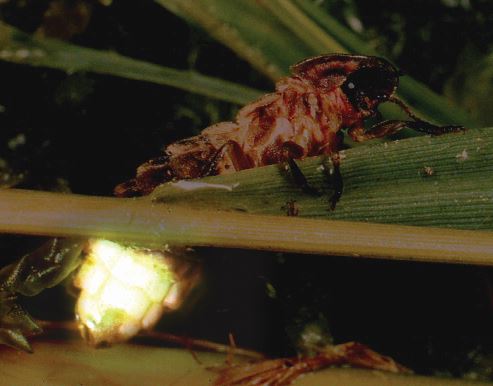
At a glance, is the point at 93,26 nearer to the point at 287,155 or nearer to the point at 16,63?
the point at 16,63

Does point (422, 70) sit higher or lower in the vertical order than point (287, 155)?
higher

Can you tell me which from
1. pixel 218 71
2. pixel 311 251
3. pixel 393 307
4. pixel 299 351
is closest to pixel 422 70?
pixel 218 71

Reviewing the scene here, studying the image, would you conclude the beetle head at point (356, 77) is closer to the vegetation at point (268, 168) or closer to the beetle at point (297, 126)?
the beetle at point (297, 126)

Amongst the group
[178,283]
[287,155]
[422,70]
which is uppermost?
[422,70]

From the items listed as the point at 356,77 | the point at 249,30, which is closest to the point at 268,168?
the point at 356,77

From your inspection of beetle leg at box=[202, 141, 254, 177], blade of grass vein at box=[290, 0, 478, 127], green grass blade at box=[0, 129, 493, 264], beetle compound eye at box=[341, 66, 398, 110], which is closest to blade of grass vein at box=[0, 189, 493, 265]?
green grass blade at box=[0, 129, 493, 264]

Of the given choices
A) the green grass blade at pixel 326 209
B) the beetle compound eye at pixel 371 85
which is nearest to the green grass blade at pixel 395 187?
the green grass blade at pixel 326 209

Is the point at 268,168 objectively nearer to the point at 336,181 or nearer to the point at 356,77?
the point at 336,181
